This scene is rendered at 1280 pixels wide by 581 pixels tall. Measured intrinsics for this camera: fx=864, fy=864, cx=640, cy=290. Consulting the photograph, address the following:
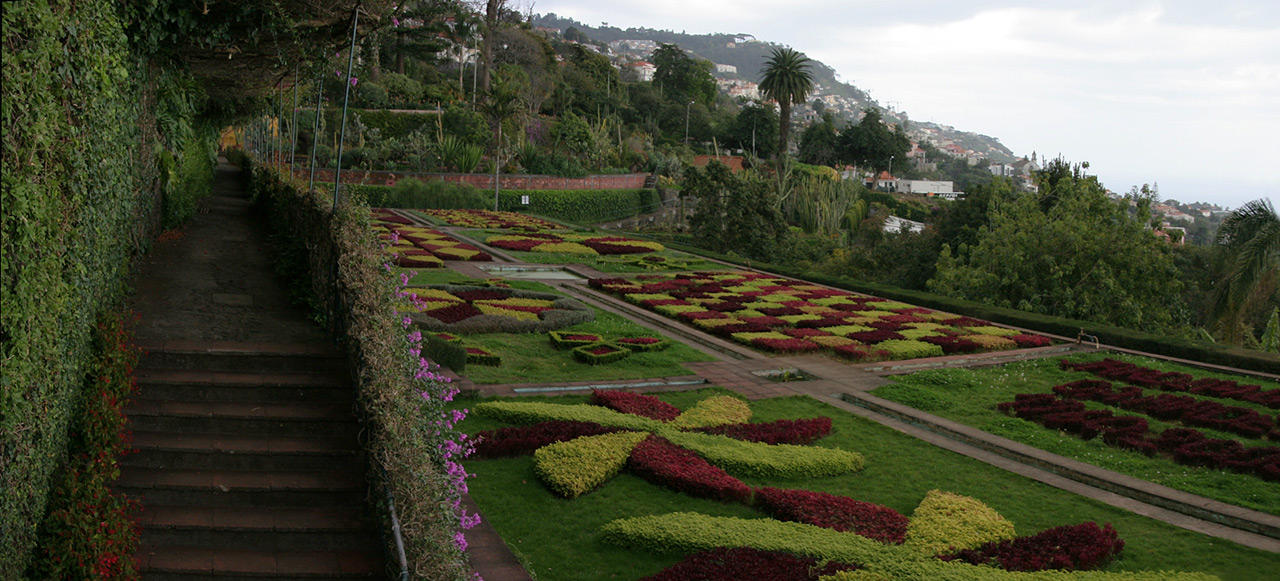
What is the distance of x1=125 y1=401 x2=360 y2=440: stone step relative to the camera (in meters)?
6.10

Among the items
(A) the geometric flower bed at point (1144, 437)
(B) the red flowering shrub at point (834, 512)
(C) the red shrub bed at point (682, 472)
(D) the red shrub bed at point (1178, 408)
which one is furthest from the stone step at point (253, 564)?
(D) the red shrub bed at point (1178, 408)

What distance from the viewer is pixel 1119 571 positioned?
594 cm

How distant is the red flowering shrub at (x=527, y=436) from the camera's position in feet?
24.8

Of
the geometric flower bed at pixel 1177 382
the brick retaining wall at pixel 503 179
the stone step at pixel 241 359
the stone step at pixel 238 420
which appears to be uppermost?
the brick retaining wall at pixel 503 179

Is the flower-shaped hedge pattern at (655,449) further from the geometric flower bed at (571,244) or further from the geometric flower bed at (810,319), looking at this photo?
the geometric flower bed at (571,244)

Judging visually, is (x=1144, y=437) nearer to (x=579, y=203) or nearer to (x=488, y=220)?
(x=488, y=220)

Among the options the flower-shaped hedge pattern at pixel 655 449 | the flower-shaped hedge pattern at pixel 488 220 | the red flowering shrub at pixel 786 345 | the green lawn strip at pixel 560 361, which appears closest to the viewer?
the flower-shaped hedge pattern at pixel 655 449

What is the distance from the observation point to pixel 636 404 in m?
9.02

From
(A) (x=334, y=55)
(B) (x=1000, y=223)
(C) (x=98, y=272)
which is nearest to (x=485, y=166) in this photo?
(B) (x=1000, y=223)

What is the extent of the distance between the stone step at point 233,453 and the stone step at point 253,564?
75 cm

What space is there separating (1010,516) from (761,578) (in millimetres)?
2660

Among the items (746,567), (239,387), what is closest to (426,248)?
(239,387)

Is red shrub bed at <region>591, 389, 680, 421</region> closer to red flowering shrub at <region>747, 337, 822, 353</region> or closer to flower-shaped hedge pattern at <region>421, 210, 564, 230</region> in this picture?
red flowering shrub at <region>747, 337, 822, 353</region>

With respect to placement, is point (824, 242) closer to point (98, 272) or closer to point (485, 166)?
point (485, 166)
